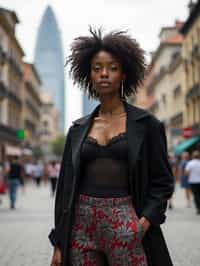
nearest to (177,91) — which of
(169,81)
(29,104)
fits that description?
(169,81)

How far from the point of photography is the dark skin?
281cm

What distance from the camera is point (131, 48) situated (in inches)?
116

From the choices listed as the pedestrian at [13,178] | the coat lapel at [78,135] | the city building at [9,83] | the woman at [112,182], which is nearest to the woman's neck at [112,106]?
the woman at [112,182]

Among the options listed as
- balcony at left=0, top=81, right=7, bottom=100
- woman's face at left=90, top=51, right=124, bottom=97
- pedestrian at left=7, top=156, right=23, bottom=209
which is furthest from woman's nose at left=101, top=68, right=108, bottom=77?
balcony at left=0, top=81, right=7, bottom=100

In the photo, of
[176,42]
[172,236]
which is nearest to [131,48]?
[172,236]

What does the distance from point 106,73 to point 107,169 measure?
1.77 feet

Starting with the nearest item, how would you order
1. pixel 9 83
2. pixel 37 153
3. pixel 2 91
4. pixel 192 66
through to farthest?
pixel 192 66, pixel 2 91, pixel 9 83, pixel 37 153

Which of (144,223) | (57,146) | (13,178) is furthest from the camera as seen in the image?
(57,146)

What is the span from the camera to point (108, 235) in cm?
262

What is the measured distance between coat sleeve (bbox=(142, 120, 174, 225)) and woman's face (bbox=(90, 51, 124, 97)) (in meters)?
0.32

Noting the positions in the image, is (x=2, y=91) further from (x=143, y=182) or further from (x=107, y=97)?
(x=143, y=182)

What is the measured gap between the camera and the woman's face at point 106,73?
9.27ft

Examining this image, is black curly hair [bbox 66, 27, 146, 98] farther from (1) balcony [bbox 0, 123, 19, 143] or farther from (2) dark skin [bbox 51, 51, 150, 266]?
(1) balcony [bbox 0, 123, 19, 143]

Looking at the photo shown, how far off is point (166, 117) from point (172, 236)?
53550 millimetres
